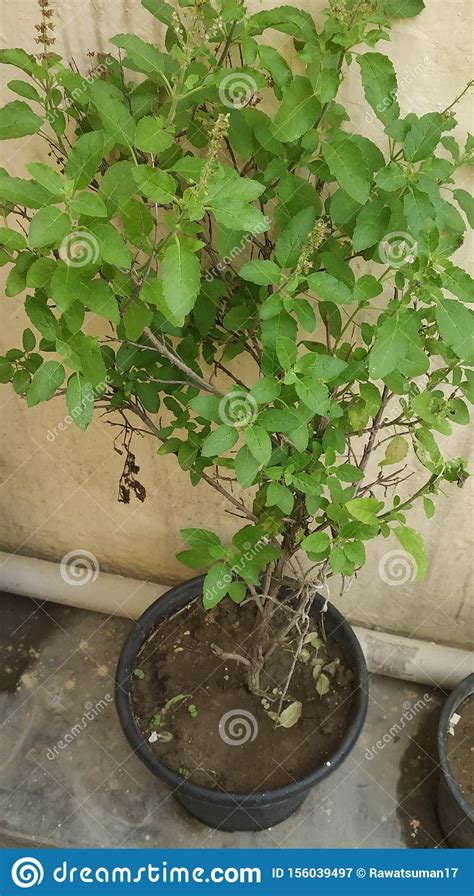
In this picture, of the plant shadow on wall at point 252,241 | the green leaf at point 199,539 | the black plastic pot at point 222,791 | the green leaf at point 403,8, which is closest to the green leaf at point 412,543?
the plant shadow on wall at point 252,241

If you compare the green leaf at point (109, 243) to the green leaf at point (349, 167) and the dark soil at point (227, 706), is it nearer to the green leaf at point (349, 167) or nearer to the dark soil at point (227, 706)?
the green leaf at point (349, 167)

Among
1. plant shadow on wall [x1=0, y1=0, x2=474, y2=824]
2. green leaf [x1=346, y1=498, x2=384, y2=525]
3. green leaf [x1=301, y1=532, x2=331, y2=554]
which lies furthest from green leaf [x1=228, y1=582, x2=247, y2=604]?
green leaf [x1=346, y1=498, x2=384, y2=525]

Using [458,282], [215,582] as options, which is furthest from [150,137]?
[215,582]

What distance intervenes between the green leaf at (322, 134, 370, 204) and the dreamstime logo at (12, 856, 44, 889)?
1884 mm

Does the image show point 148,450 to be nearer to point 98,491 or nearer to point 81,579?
point 98,491

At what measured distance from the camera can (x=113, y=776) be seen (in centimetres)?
223

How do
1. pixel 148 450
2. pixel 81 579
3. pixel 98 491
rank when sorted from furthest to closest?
pixel 81 579
pixel 98 491
pixel 148 450

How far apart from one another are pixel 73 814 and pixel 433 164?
6.16 feet

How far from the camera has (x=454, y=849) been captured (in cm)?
206

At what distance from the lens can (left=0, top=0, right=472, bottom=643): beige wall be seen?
160 centimetres

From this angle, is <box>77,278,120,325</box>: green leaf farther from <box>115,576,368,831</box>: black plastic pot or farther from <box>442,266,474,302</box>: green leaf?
<box>115,576,368,831</box>: black plastic pot

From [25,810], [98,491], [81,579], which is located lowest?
[25,810]

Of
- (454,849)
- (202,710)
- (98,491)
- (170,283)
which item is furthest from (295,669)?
(170,283)
